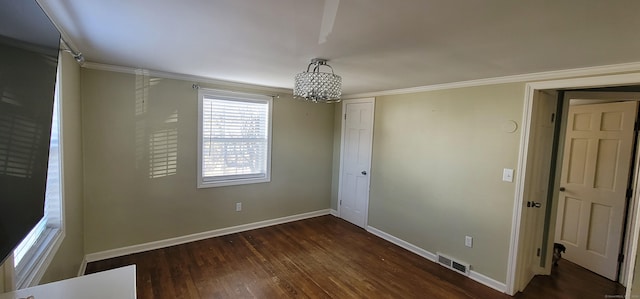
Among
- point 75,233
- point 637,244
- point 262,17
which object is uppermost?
point 262,17

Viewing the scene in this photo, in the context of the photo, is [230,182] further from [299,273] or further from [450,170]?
[450,170]

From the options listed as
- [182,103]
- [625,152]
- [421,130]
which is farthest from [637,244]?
[182,103]

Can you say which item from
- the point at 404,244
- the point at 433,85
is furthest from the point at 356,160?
the point at 433,85

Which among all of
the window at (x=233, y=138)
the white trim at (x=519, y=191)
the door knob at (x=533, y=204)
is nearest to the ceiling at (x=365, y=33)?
the white trim at (x=519, y=191)

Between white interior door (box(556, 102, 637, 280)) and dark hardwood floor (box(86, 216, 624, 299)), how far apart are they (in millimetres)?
301

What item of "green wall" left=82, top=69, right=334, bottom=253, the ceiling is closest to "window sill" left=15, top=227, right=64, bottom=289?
"green wall" left=82, top=69, right=334, bottom=253

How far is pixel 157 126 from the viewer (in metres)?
3.15

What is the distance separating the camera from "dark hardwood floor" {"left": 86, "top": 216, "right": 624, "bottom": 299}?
2.52 m

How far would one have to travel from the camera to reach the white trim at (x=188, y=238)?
9.73 feet

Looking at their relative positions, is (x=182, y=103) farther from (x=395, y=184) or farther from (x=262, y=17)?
(x=395, y=184)

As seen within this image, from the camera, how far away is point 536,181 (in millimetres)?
2697

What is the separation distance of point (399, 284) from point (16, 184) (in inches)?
112

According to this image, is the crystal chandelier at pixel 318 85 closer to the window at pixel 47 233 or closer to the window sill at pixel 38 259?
the window at pixel 47 233

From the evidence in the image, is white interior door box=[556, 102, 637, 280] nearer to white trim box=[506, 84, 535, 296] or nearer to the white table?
white trim box=[506, 84, 535, 296]
